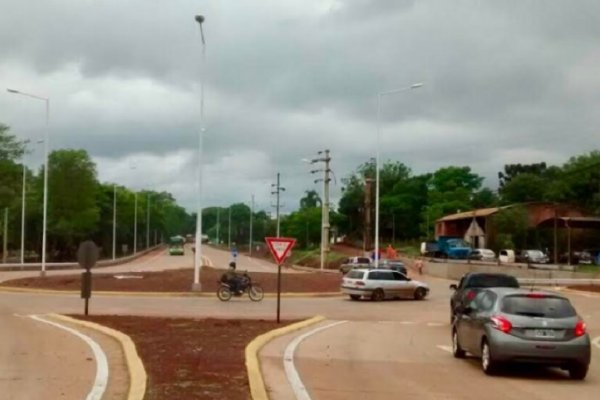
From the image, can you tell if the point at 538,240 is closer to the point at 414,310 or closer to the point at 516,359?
the point at 414,310

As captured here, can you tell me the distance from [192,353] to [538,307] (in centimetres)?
599

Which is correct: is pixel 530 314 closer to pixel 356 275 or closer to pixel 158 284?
pixel 356 275

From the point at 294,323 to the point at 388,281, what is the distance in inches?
695

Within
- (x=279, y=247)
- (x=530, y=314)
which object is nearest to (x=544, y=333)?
(x=530, y=314)

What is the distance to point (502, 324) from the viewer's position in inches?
611

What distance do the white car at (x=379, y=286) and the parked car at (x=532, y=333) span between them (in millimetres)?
26042

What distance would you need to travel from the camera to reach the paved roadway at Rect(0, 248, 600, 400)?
523 inches

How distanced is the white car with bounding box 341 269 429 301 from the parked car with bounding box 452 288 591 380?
26.0m

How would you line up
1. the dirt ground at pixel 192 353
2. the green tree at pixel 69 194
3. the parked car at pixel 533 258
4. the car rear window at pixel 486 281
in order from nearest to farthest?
the dirt ground at pixel 192 353, the car rear window at pixel 486 281, the parked car at pixel 533 258, the green tree at pixel 69 194

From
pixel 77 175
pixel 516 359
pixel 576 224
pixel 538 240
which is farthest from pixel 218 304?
pixel 77 175

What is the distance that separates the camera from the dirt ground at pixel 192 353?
458 inches

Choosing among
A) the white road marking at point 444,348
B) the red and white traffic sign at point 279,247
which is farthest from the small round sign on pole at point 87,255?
the white road marking at point 444,348

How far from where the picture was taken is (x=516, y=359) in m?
15.2

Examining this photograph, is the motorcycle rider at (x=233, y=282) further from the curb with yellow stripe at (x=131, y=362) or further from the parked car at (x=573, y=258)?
the parked car at (x=573, y=258)
